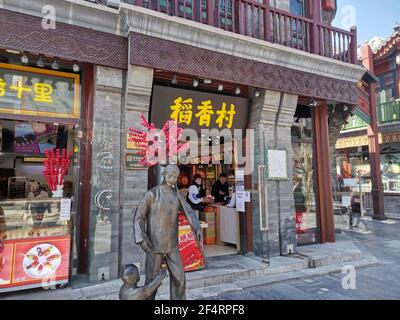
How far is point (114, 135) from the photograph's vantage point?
5371 mm

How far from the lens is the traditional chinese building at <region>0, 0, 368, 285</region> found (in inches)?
197

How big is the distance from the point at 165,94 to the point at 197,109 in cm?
81

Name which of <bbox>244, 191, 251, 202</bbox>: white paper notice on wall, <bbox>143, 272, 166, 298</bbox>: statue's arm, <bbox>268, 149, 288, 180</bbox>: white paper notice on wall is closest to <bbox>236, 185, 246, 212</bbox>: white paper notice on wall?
<bbox>244, 191, 251, 202</bbox>: white paper notice on wall

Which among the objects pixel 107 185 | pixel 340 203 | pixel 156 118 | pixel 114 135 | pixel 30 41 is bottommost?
pixel 340 203

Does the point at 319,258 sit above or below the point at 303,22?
below

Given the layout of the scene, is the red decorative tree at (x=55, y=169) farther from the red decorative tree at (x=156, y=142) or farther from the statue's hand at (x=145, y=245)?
the statue's hand at (x=145, y=245)

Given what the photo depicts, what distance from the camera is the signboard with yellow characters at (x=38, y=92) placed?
16.0 ft

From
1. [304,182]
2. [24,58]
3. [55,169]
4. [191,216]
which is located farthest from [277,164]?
[24,58]

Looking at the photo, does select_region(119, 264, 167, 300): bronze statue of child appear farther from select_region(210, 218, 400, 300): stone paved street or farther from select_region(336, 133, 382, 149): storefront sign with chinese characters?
select_region(336, 133, 382, 149): storefront sign with chinese characters

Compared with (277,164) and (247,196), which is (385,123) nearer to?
(277,164)

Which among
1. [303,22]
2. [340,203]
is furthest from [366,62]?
[303,22]

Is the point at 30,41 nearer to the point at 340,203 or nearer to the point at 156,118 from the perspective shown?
the point at 156,118

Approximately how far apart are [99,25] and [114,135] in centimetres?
206

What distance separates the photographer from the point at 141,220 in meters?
3.41
